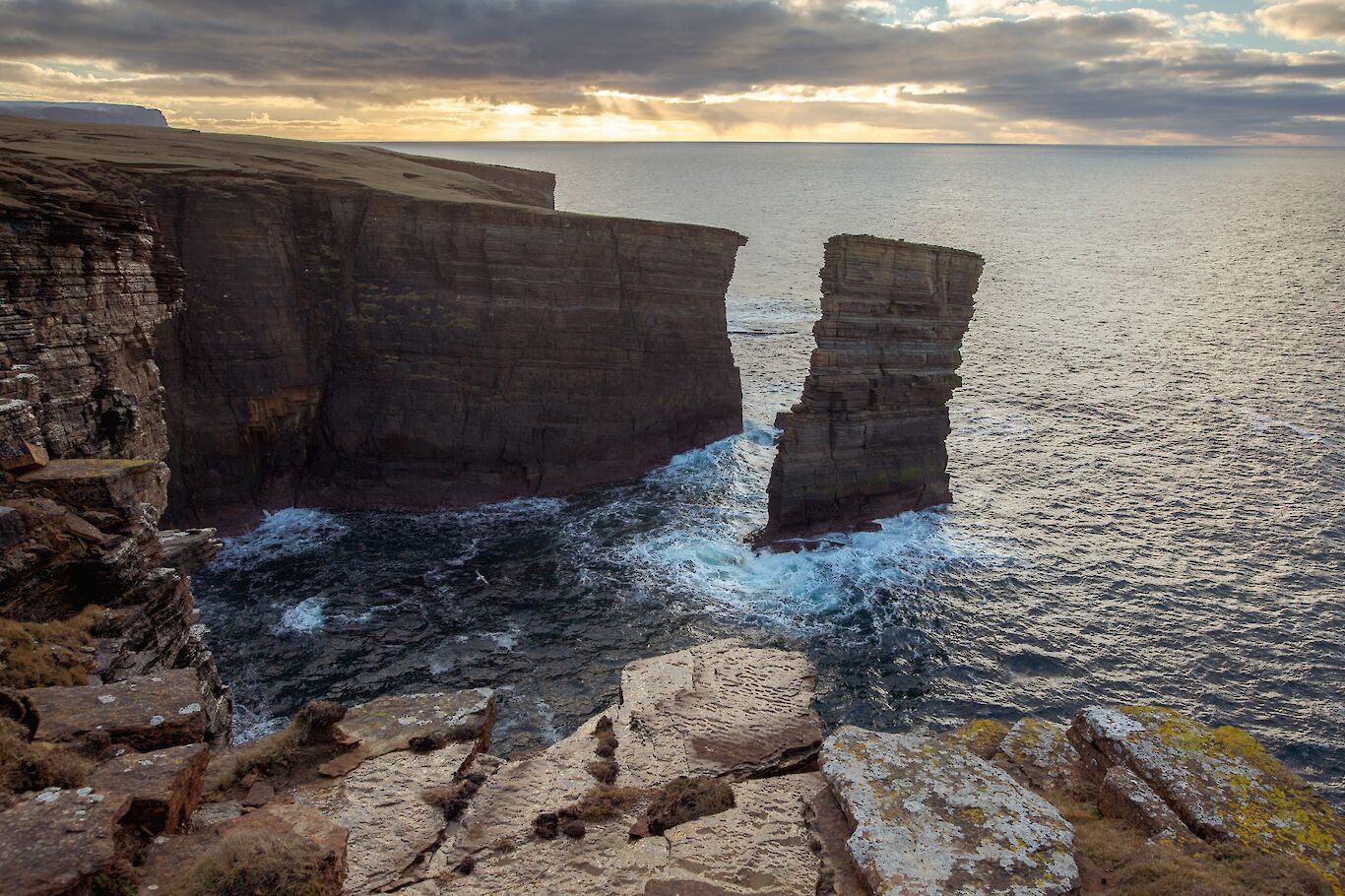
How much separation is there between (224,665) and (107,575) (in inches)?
668

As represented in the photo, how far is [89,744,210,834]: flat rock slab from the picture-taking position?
8.67 meters

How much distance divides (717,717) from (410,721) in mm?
5352

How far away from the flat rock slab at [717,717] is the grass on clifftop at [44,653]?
8409mm

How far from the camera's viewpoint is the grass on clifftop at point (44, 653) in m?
10.8

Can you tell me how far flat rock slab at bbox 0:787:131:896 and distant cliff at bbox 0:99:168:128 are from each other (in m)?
140

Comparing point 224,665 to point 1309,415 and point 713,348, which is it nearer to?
point 713,348

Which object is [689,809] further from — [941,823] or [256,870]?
[256,870]

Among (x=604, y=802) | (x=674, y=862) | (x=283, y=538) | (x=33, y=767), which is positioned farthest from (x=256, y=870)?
(x=283, y=538)

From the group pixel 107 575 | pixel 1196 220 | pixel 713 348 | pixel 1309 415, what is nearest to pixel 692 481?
pixel 713 348

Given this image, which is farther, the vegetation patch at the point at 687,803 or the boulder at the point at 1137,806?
the vegetation patch at the point at 687,803

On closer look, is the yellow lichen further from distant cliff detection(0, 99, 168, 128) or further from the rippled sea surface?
distant cliff detection(0, 99, 168, 128)

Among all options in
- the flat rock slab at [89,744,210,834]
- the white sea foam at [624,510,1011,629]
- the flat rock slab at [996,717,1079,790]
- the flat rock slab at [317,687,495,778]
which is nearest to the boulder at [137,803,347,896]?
the flat rock slab at [89,744,210,834]

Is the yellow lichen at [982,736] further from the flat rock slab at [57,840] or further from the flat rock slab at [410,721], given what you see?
the flat rock slab at [57,840]

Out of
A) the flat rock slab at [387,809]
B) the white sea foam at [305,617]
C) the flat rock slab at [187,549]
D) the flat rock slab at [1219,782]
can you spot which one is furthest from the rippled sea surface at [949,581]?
the flat rock slab at [1219,782]
